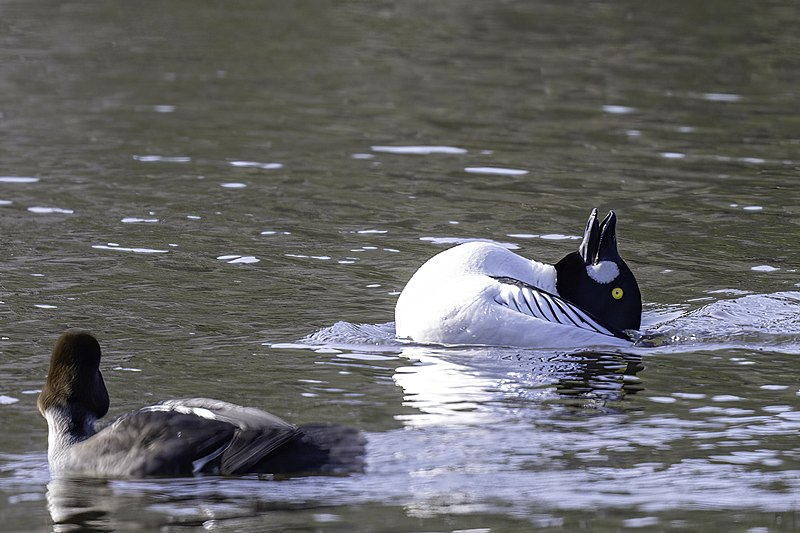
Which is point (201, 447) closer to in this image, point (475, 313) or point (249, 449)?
point (249, 449)

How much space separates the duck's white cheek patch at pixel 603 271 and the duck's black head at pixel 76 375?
3890 mm

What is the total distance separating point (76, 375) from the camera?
7117 millimetres

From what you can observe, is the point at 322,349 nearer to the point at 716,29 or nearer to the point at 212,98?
the point at 212,98

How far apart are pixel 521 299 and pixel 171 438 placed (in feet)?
10.7

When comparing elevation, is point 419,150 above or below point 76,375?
above

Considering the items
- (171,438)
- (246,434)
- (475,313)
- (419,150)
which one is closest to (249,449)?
(246,434)

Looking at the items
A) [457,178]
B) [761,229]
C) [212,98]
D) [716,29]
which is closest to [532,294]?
[761,229]

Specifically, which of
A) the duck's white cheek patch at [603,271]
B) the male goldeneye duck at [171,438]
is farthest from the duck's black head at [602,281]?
the male goldeneye duck at [171,438]

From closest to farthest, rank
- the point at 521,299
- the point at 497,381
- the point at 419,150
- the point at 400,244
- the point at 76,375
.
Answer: the point at 76,375, the point at 497,381, the point at 521,299, the point at 400,244, the point at 419,150

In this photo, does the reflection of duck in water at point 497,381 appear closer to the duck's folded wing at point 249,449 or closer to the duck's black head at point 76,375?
the duck's folded wing at point 249,449

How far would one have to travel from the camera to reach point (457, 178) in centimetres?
1484

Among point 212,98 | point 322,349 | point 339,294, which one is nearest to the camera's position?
point 322,349

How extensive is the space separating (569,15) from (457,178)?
1317 centimetres

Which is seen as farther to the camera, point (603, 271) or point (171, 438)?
point (603, 271)
